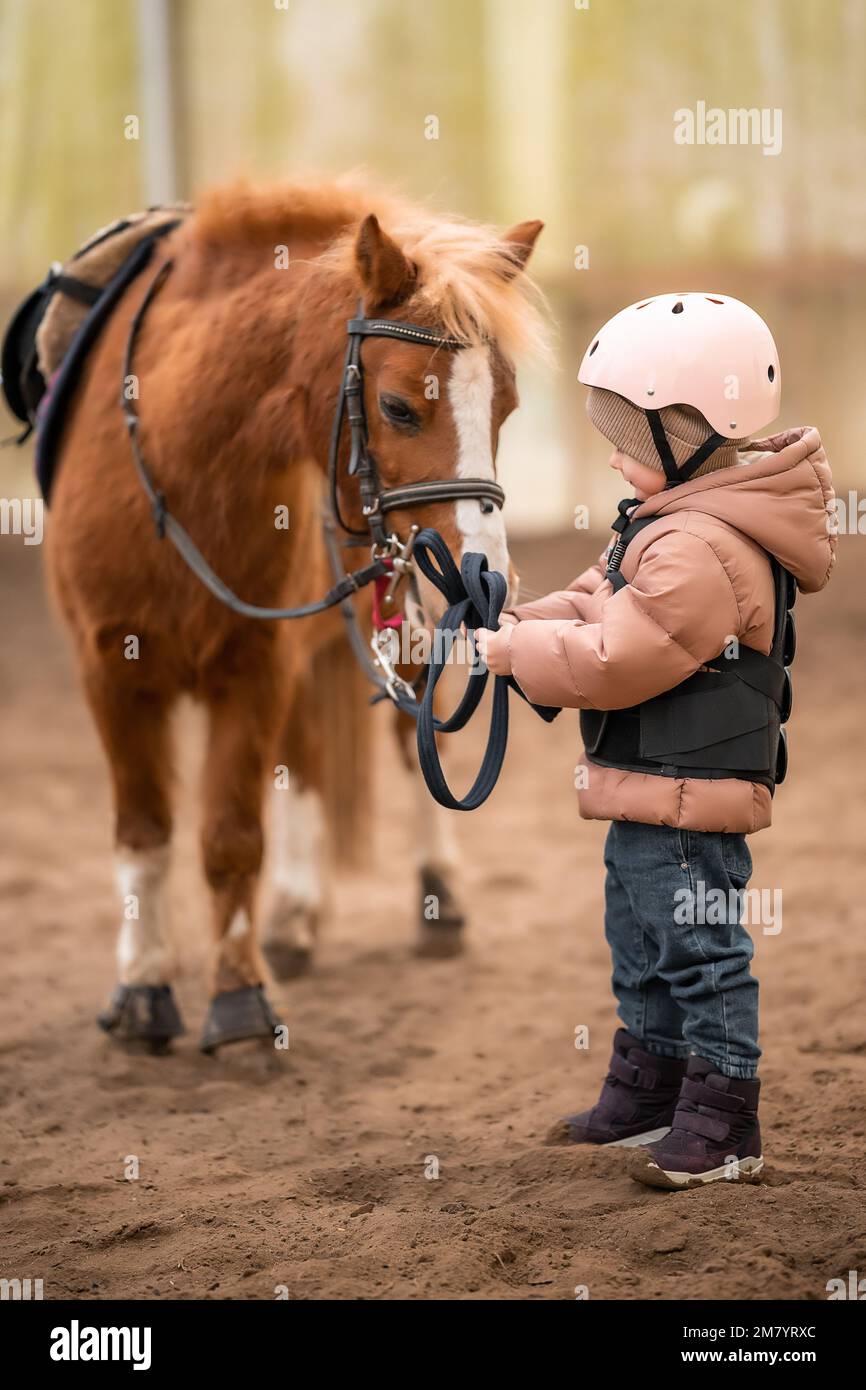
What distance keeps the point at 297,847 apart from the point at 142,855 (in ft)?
2.92

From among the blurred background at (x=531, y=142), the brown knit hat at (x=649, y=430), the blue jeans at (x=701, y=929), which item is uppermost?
the blurred background at (x=531, y=142)

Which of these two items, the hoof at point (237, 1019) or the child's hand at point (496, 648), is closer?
the child's hand at point (496, 648)

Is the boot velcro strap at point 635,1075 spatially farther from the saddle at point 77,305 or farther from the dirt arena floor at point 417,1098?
the saddle at point 77,305

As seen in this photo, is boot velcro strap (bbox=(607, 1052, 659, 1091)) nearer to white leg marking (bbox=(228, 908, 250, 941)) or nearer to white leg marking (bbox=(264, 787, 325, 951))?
white leg marking (bbox=(228, 908, 250, 941))

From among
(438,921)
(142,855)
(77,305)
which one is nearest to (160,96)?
(77,305)

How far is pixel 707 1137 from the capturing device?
2.26 meters

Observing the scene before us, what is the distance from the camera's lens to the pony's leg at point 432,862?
13.8ft

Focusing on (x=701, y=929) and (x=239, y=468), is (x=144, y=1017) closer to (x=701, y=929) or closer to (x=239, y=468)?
A: (x=239, y=468)

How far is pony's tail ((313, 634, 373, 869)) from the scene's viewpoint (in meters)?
4.31

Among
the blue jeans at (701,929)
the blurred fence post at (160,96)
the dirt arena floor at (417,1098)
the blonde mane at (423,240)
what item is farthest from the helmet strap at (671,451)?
the blurred fence post at (160,96)

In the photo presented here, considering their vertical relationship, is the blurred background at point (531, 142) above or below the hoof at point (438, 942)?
above

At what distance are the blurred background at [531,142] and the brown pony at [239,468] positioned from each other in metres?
4.46

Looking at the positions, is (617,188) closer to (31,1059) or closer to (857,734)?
(857,734)

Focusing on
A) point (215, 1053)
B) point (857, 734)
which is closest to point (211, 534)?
point (215, 1053)
